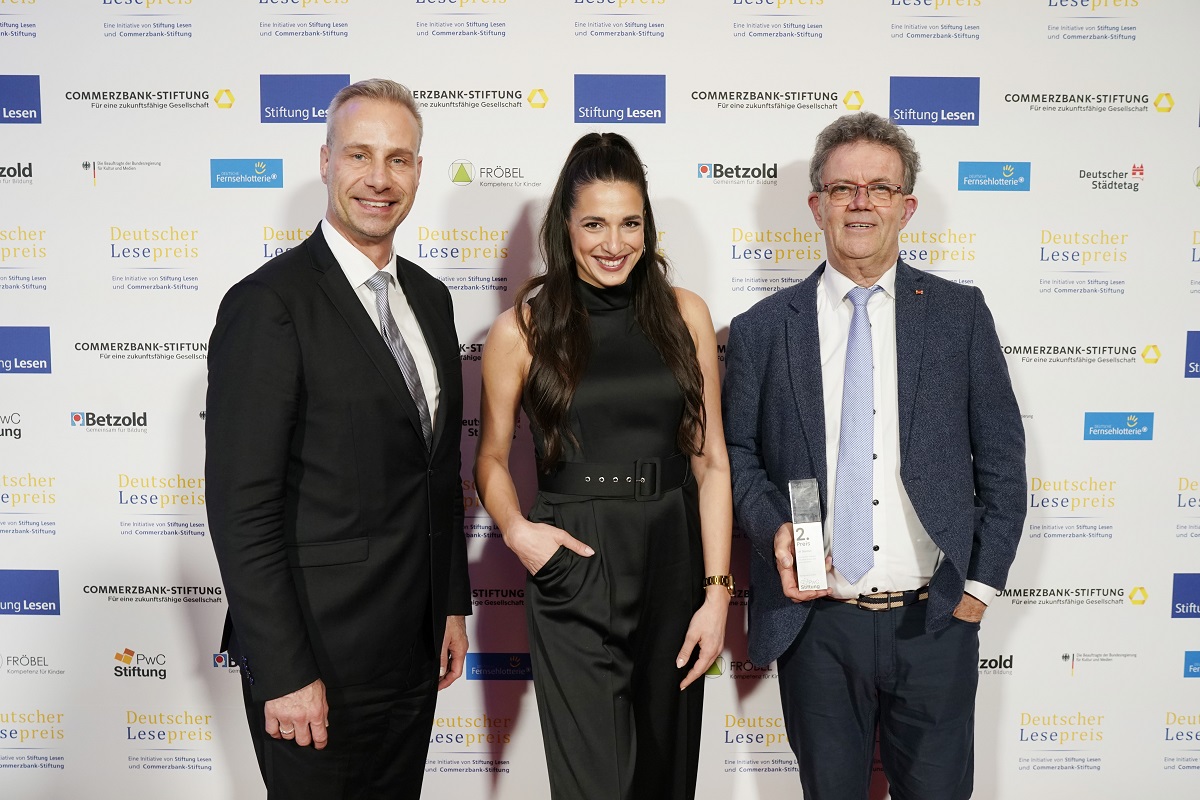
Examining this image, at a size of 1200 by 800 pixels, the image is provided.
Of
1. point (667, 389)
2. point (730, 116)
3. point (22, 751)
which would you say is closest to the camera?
point (667, 389)

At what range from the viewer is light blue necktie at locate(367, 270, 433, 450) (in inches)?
79.5

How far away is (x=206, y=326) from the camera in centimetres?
314

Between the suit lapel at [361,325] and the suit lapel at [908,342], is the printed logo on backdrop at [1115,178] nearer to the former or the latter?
the suit lapel at [908,342]

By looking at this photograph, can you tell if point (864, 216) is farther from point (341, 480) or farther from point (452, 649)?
point (452, 649)

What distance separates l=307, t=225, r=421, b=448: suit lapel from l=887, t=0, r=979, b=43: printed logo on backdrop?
2.29 metres

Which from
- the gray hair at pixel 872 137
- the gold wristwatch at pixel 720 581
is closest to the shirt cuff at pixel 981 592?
the gold wristwatch at pixel 720 581

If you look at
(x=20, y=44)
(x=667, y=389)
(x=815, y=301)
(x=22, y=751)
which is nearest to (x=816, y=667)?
(x=667, y=389)

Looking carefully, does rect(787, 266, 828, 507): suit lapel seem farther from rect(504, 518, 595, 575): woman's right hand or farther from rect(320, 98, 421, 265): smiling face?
rect(320, 98, 421, 265): smiling face

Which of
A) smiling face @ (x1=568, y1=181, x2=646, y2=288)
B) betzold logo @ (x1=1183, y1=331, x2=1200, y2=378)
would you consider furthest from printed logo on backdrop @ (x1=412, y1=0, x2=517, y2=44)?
betzold logo @ (x1=1183, y1=331, x2=1200, y2=378)

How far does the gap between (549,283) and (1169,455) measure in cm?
253

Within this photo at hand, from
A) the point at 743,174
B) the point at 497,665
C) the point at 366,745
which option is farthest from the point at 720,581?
the point at 743,174

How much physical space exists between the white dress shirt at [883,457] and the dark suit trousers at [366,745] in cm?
116

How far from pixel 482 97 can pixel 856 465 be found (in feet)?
6.23

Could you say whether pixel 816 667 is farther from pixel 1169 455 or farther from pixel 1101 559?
pixel 1169 455
